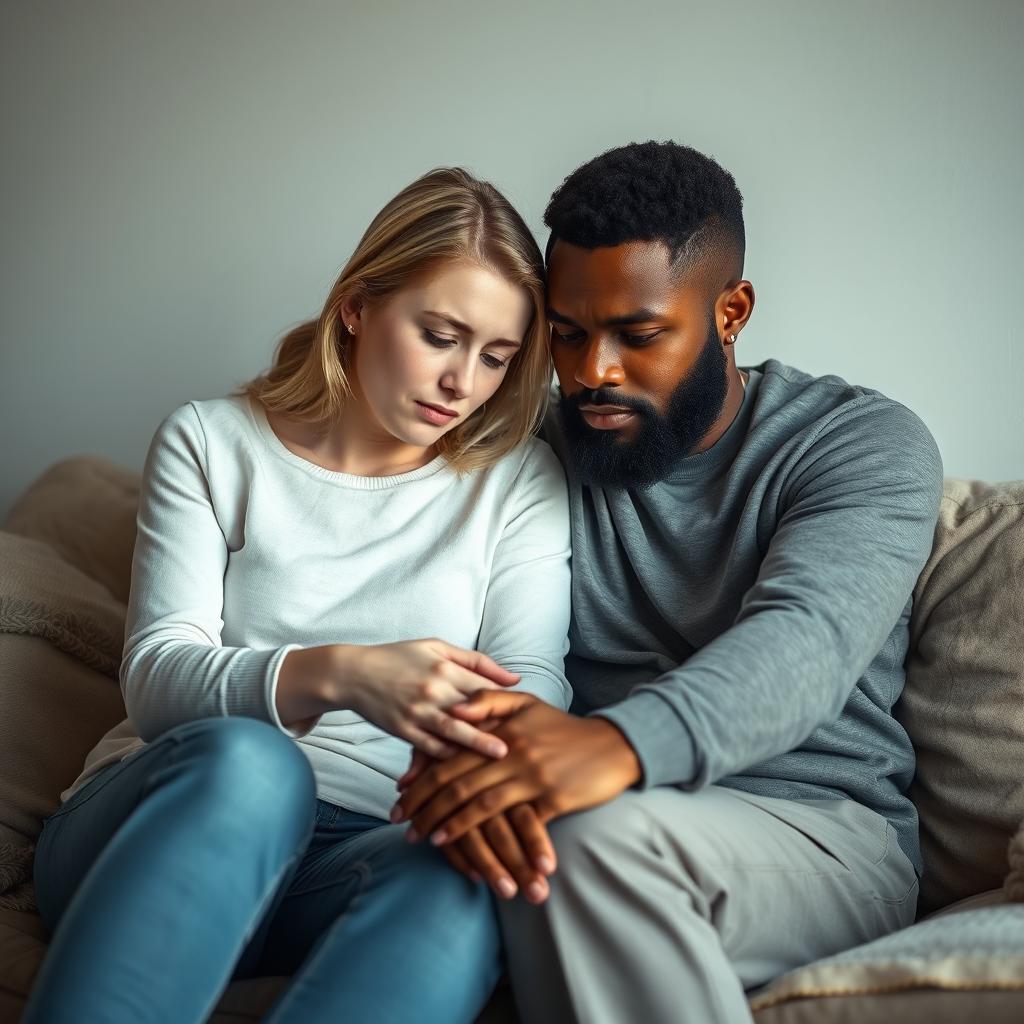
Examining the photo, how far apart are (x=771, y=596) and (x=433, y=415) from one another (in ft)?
1.68

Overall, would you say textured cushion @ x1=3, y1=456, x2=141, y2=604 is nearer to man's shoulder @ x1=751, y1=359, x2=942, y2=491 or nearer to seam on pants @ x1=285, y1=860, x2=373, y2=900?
seam on pants @ x1=285, y1=860, x2=373, y2=900

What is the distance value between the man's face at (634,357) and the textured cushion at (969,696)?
38cm

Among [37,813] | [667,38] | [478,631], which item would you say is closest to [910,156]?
[667,38]

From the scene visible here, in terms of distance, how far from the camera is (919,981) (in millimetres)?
1037

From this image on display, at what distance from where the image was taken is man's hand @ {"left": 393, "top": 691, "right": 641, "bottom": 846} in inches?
41.6

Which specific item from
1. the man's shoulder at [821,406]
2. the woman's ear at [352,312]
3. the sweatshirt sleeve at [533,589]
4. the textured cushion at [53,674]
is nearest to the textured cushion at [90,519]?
the textured cushion at [53,674]

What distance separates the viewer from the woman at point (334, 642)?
103 centimetres

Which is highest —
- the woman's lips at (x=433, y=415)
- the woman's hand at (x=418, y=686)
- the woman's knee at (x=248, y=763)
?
the woman's lips at (x=433, y=415)

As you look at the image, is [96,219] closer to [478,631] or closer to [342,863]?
[478,631]

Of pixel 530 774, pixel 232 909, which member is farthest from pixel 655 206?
pixel 232 909

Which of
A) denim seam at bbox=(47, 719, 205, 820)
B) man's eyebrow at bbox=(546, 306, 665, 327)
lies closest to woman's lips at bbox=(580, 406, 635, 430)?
man's eyebrow at bbox=(546, 306, 665, 327)

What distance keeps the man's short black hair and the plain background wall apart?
17.6 inches

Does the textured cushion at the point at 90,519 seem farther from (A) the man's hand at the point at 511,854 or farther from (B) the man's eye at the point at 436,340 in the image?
(A) the man's hand at the point at 511,854

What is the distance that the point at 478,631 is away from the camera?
1521 mm
